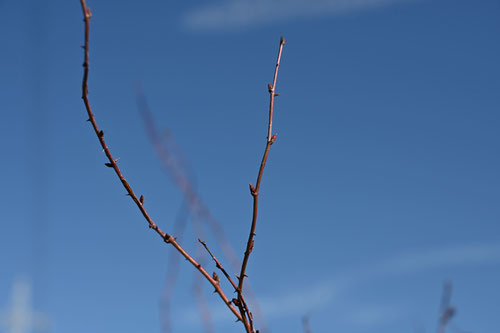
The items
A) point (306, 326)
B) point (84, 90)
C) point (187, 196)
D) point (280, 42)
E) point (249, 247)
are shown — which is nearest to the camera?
point (84, 90)

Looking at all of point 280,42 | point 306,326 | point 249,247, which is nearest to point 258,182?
point 249,247

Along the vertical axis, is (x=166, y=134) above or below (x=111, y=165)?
above

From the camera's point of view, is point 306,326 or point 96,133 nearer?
point 96,133

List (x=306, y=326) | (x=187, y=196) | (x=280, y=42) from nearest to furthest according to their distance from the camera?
(x=280, y=42), (x=187, y=196), (x=306, y=326)

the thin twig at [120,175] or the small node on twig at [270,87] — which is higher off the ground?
the small node on twig at [270,87]

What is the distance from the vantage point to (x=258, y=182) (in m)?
1.13

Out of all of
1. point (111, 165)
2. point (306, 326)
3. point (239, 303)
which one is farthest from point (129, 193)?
point (306, 326)

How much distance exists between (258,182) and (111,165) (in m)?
0.29

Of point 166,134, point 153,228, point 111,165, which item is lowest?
point 153,228

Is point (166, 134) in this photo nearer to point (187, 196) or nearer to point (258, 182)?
point (187, 196)

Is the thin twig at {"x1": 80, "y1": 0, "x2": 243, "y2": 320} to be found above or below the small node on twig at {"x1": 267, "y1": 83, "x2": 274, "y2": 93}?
below

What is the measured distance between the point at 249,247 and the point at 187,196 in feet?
1.84

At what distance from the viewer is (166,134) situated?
1.75m

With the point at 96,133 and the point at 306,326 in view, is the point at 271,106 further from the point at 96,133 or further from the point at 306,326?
the point at 306,326
